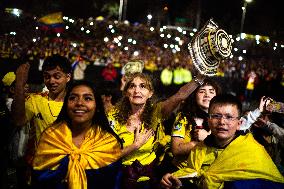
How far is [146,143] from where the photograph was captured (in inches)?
171

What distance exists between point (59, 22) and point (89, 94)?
12738 mm

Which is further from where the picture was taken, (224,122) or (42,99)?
(42,99)

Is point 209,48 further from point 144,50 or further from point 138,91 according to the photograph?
point 144,50

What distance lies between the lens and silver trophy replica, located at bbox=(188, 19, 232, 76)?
447cm

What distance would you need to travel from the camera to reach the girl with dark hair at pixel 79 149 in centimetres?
344

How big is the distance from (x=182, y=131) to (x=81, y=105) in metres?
1.36

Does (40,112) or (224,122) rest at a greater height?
(224,122)

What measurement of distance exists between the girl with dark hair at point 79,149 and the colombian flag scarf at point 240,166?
0.89 m

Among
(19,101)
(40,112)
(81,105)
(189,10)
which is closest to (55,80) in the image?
(40,112)

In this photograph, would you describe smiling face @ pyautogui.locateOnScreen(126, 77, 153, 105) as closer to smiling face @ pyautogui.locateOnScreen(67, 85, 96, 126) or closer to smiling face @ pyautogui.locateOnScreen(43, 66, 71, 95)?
smiling face @ pyautogui.locateOnScreen(43, 66, 71, 95)

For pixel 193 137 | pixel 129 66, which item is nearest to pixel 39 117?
pixel 193 137

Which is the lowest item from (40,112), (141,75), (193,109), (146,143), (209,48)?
(146,143)

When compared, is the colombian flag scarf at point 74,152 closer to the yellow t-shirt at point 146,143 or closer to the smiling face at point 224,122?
the yellow t-shirt at point 146,143

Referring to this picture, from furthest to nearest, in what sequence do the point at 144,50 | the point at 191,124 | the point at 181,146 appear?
the point at 144,50 → the point at 191,124 → the point at 181,146
